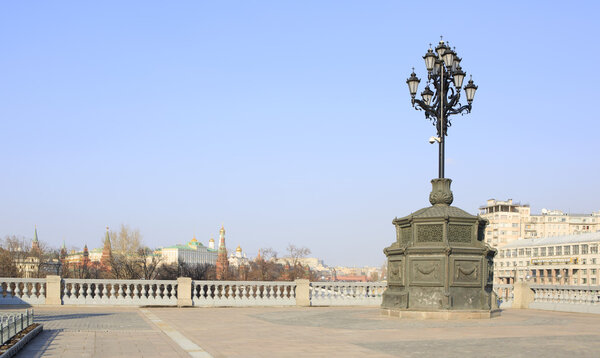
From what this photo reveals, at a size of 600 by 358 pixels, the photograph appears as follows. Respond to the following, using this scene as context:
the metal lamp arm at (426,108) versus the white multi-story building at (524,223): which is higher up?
the metal lamp arm at (426,108)

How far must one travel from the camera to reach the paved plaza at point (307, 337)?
10.4m

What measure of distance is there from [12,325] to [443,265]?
34.6 ft

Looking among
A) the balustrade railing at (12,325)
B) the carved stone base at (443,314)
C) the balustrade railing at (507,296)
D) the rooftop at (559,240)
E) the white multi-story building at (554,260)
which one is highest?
the balustrade railing at (12,325)

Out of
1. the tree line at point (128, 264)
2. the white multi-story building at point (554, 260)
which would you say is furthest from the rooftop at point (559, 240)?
the tree line at point (128, 264)

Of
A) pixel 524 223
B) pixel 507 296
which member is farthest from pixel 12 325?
pixel 524 223

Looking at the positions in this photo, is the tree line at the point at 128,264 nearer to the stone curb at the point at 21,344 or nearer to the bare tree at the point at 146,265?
the bare tree at the point at 146,265

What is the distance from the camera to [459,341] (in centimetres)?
1192

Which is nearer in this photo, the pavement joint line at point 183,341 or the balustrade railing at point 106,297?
the pavement joint line at point 183,341

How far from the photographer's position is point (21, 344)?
10461mm

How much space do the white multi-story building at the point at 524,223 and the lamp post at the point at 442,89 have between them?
550ft

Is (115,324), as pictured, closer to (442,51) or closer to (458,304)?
(458,304)

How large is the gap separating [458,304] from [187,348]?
845 centimetres

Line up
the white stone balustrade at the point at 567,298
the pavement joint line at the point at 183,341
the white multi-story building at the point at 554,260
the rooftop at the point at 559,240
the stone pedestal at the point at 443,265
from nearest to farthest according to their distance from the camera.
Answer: the pavement joint line at the point at 183,341 < the stone pedestal at the point at 443,265 < the white stone balustrade at the point at 567,298 < the white multi-story building at the point at 554,260 < the rooftop at the point at 559,240

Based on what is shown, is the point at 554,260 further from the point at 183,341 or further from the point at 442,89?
the point at 183,341
